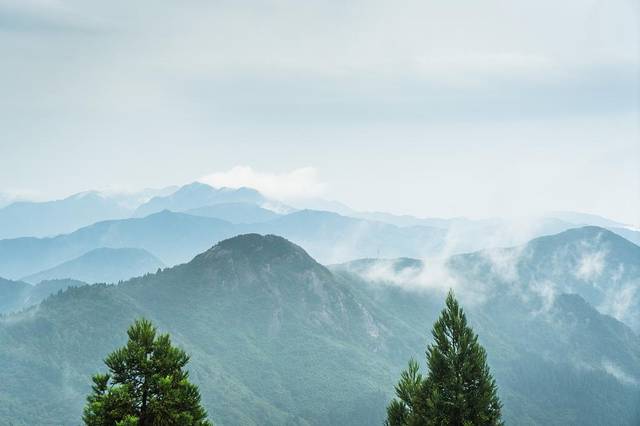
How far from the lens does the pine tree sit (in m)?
31.9

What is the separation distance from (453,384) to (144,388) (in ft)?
73.8

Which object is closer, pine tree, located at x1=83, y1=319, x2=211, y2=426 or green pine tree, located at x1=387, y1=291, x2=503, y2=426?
pine tree, located at x1=83, y1=319, x2=211, y2=426

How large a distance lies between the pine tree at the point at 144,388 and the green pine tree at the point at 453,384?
53.2 ft

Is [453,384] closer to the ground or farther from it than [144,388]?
farther from it

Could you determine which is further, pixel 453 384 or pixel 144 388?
pixel 453 384

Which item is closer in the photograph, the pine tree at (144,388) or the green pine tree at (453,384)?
the pine tree at (144,388)

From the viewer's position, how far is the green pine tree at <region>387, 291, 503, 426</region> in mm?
36875

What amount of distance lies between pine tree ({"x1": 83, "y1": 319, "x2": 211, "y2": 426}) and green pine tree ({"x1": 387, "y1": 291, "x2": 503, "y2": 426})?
53.2 ft

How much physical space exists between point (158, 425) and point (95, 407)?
4.21m

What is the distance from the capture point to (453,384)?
3741 centimetres

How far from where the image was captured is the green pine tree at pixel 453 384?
36875 mm

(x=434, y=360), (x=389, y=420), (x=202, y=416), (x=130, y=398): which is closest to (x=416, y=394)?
(x=434, y=360)

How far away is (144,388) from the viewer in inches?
1305

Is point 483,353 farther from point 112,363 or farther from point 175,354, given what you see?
point 112,363
